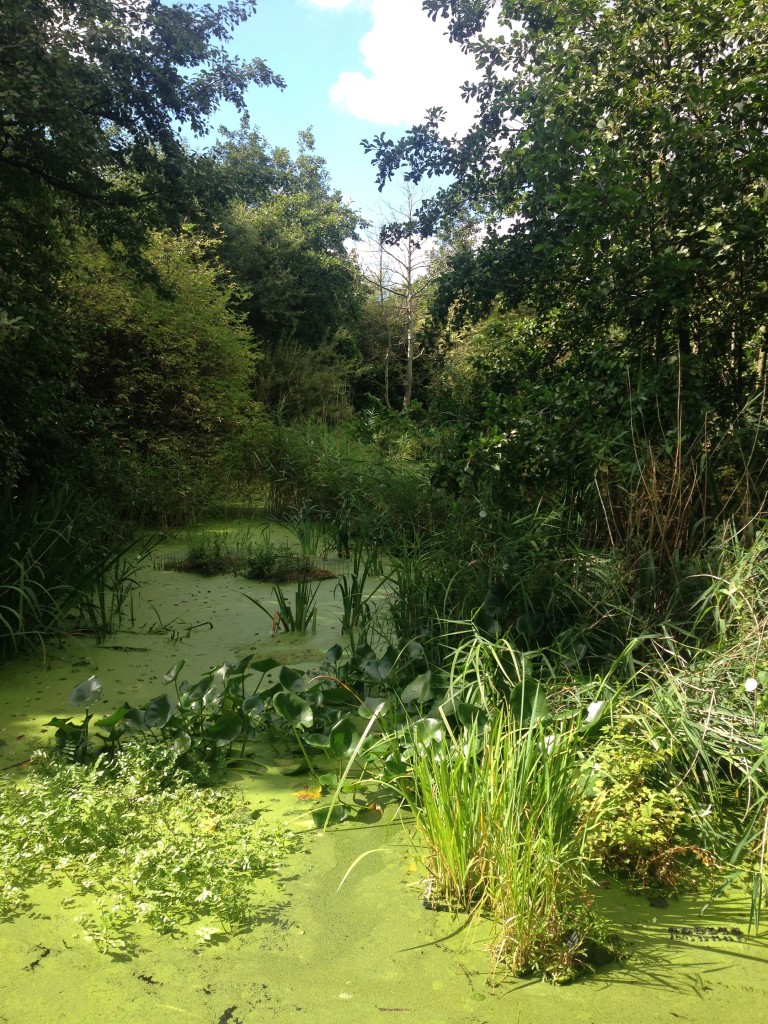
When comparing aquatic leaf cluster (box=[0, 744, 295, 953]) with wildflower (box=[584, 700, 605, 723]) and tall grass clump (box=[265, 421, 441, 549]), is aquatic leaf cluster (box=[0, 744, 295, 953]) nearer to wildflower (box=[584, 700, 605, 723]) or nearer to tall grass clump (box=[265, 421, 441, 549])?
wildflower (box=[584, 700, 605, 723])

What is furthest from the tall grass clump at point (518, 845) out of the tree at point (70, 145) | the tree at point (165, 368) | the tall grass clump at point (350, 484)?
the tree at point (165, 368)

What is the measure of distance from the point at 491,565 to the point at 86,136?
373 centimetres

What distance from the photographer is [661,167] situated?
13.0 ft

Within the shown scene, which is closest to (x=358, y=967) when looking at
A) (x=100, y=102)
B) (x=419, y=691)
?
(x=419, y=691)

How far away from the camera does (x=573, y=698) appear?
98.0 inches

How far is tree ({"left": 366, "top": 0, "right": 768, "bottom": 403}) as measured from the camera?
3801 millimetres

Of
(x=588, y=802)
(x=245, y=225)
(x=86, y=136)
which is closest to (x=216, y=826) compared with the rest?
(x=588, y=802)

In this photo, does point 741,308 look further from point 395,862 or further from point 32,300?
point 32,300

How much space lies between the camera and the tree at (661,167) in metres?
3.80

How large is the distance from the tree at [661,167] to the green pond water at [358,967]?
286 centimetres

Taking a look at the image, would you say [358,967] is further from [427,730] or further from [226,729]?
[226,729]

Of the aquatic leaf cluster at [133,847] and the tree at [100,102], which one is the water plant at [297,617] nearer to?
the aquatic leaf cluster at [133,847]

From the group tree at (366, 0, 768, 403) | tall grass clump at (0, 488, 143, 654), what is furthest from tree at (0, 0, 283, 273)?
tree at (366, 0, 768, 403)

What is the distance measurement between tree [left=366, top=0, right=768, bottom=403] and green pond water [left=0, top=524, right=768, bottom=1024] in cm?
286
